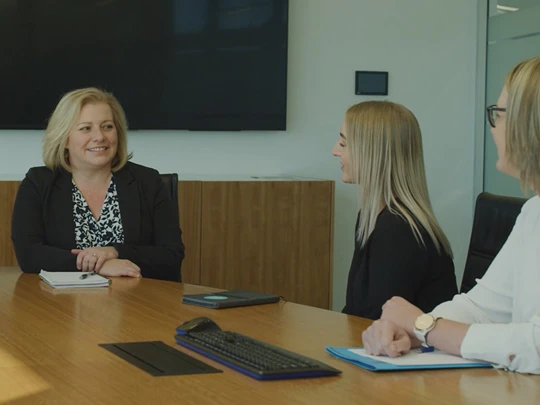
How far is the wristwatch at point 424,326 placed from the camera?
1954mm

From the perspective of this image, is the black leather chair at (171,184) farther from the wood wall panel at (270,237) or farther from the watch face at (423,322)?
the watch face at (423,322)

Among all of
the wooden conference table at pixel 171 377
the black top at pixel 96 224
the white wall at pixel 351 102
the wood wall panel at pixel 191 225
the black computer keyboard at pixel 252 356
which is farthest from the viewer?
the white wall at pixel 351 102

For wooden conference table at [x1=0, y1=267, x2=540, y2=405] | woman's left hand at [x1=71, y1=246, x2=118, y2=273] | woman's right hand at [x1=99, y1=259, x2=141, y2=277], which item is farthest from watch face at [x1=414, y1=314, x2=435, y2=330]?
woman's left hand at [x1=71, y1=246, x2=118, y2=273]

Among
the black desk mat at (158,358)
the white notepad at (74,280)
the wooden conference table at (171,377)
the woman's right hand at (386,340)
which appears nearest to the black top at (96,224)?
the white notepad at (74,280)

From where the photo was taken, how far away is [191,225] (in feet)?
16.0

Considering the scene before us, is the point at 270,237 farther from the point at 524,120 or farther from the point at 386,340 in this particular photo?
the point at 524,120

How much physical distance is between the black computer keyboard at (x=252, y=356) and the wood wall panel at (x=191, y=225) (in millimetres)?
2778

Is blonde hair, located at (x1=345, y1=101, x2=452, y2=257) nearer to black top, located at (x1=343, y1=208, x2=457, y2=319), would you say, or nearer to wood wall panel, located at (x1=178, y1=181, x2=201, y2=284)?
black top, located at (x1=343, y1=208, x2=457, y2=319)

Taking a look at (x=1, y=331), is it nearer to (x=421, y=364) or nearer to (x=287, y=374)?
(x=287, y=374)

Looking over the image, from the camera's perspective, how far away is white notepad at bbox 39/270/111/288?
2.89 m

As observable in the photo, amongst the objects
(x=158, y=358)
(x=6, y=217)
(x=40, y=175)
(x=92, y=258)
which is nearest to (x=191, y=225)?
(x=6, y=217)

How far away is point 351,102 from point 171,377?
4.06 meters

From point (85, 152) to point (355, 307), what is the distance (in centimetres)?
135

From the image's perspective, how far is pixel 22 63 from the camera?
4.88 meters
